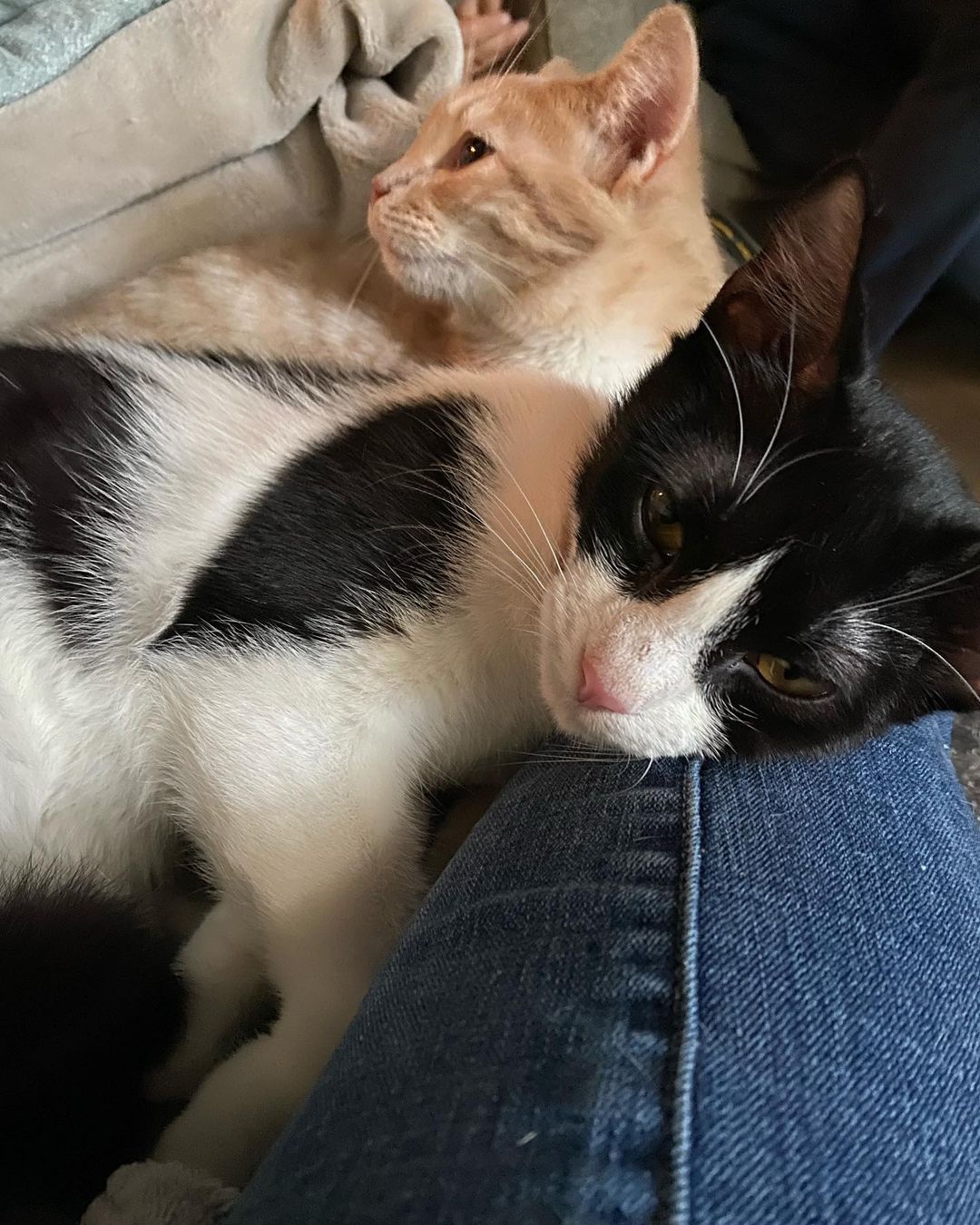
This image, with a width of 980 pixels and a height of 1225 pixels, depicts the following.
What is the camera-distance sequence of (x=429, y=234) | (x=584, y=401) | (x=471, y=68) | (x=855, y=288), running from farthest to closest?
1. (x=471, y=68)
2. (x=429, y=234)
3. (x=584, y=401)
4. (x=855, y=288)

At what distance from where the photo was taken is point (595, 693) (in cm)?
73

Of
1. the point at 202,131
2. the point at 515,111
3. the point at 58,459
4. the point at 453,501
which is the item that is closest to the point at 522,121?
the point at 515,111

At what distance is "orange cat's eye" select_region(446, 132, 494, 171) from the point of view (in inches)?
51.8

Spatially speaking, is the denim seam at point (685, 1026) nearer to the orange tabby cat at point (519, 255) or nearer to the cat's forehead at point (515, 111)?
the orange tabby cat at point (519, 255)

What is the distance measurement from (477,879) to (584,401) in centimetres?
52

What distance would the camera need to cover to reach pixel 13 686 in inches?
35.0

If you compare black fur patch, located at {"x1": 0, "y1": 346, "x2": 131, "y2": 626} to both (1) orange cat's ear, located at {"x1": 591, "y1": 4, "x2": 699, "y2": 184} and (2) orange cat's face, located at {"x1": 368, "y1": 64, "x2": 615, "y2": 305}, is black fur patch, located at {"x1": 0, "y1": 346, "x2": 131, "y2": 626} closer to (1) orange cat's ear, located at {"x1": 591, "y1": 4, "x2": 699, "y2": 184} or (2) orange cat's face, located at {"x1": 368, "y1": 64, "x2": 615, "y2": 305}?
(2) orange cat's face, located at {"x1": 368, "y1": 64, "x2": 615, "y2": 305}

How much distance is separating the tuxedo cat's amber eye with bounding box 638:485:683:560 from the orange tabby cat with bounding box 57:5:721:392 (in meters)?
0.53

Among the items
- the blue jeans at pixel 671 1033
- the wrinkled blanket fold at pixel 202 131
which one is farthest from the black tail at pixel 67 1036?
the wrinkled blanket fold at pixel 202 131

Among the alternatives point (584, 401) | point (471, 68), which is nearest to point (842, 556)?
point (584, 401)

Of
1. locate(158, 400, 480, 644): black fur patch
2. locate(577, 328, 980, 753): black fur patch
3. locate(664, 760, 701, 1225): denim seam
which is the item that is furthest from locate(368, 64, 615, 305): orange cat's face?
locate(664, 760, 701, 1225): denim seam

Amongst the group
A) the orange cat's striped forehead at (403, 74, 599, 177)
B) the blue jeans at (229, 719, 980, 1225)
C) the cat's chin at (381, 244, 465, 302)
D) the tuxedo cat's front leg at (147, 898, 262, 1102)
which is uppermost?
the orange cat's striped forehead at (403, 74, 599, 177)

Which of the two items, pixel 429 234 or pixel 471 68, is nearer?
pixel 429 234

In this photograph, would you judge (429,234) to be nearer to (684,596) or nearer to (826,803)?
(684,596)
